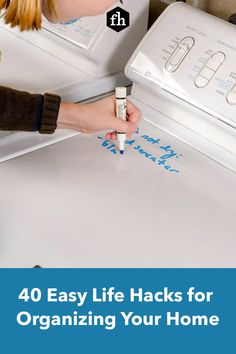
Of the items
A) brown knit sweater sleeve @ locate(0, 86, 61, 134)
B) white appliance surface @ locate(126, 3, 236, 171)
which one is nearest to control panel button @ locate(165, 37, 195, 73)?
white appliance surface @ locate(126, 3, 236, 171)

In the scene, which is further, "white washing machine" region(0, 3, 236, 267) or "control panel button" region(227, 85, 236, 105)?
"control panel button" region(227, 85, 236, 105)

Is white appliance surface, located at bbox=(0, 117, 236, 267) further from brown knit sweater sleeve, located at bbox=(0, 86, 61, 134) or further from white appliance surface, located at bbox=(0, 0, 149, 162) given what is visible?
white appliance surface, located at bbox=(0, 0, 149, 162)

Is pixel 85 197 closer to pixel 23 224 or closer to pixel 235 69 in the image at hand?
pixel 23 224

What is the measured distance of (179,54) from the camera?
1.08 m

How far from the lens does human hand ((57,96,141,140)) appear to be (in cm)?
103

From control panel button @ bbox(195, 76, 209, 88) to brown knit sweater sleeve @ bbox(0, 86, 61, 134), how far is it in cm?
26

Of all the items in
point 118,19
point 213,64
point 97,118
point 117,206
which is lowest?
point 117,206

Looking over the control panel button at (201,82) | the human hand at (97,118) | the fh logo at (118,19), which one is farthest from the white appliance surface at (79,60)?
the control panel button at (201,82)

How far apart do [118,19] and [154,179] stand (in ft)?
1.38

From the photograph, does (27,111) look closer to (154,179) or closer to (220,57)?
(154,179)

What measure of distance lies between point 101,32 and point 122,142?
31 cm

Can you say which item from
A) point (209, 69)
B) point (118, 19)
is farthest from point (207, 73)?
point (118, 19)

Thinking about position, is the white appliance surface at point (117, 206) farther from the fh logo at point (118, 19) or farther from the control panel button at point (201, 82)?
the fh logo at point (118, 19)

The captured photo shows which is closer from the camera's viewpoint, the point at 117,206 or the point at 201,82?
the point at 117,206
